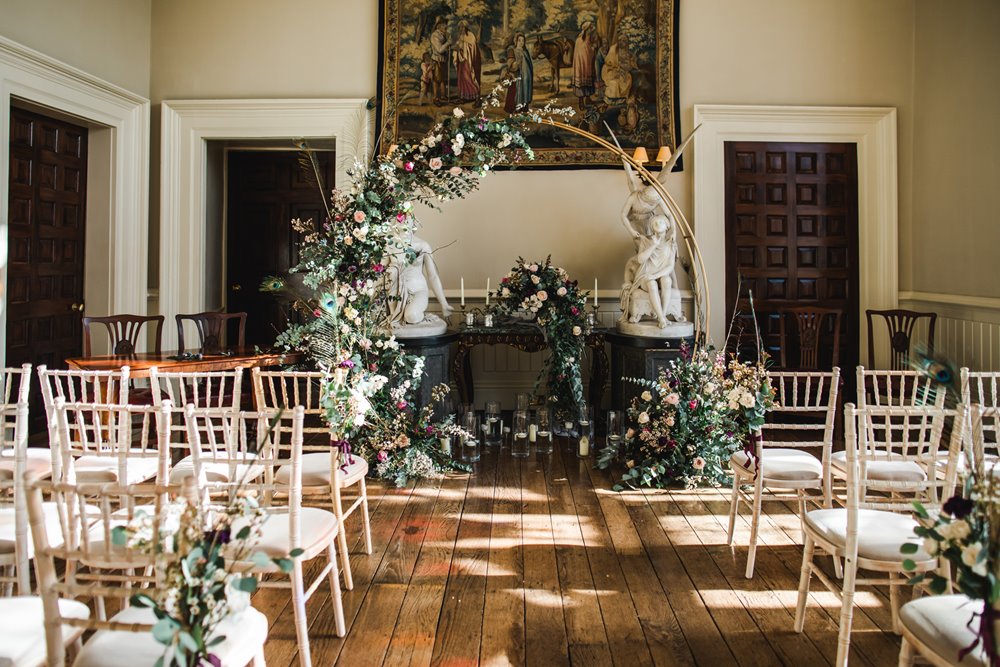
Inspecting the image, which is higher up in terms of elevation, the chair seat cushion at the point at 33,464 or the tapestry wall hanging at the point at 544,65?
the tapestry wall hanging at the point at 544,65

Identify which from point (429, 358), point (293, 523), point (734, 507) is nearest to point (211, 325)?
point (429, 358)

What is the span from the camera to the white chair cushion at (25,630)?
1.80 m

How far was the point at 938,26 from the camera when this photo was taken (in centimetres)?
659

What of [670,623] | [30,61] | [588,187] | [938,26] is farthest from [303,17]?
[670,623]

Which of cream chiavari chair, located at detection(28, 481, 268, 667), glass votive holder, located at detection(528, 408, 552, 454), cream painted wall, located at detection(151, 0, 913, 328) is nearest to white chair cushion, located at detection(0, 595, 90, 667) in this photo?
cream chiavari chair, located at detection(28, 481, 268, 667)

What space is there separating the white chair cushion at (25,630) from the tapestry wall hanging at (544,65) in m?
5.67

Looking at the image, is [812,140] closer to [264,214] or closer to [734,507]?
[734,507]

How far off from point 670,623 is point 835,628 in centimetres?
61

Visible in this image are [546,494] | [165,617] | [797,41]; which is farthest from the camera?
[797,41]

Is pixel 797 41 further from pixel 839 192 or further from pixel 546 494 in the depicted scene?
pixel 546 494

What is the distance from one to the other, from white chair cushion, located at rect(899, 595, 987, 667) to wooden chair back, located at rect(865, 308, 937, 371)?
5007mm

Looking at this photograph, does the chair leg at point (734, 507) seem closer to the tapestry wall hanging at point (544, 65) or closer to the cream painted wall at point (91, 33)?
the tapestry wall hanging at point (544, 65)

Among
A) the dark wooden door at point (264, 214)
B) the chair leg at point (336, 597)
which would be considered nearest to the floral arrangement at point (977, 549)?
the chair leg at point (336, 597)

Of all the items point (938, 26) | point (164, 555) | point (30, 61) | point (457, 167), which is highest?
point (938, 26)
